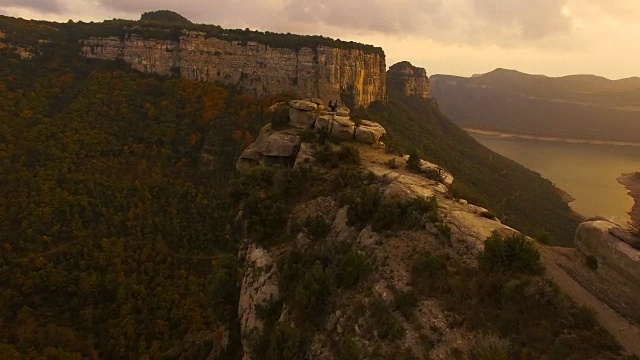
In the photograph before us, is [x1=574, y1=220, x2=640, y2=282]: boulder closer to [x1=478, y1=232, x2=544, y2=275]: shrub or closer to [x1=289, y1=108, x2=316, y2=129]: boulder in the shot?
[x1=478, y1=232, x2=544, y2=275]: shrub

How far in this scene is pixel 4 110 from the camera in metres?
53.7

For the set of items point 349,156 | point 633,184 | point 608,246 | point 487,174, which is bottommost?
point 633,184

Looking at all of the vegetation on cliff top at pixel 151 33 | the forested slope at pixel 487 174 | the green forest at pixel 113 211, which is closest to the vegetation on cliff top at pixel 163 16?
the vegetation on cliff top at pixel 151 33

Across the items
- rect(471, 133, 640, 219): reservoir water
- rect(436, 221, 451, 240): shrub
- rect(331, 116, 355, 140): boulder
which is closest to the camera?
rect(436, 221, 451, 240): shrub

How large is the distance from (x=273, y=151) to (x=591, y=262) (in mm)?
19963

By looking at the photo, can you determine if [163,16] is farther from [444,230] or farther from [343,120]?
[444,230]

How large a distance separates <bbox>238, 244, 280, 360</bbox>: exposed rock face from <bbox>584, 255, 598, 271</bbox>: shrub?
43.3ft

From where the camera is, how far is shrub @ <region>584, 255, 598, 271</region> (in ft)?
50.2

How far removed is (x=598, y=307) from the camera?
13648 mm

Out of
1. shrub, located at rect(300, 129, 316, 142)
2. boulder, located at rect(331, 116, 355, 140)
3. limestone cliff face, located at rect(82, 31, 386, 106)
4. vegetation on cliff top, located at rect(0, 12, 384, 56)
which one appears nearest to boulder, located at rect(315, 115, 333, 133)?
Answer: boulder, located at rect(331, 116, 355, 140)

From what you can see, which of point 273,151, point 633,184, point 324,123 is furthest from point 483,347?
point 633,184

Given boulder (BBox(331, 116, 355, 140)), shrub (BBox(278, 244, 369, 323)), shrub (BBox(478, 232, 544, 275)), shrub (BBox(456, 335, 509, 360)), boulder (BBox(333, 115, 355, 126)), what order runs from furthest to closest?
boulder (BBox(333, 115, 355, 126)) < boulder (BBox(331, 116, 355, 140)) < shrub (BBox(278, 244, 369, 323)) < shrub (BBox(478, 232, 544, 275)) < shrub (BBox(456, 335, 509, 360))

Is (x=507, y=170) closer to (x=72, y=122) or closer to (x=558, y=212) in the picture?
(x=558, y=212)

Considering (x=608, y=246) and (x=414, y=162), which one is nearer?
(x=608, y=246)
